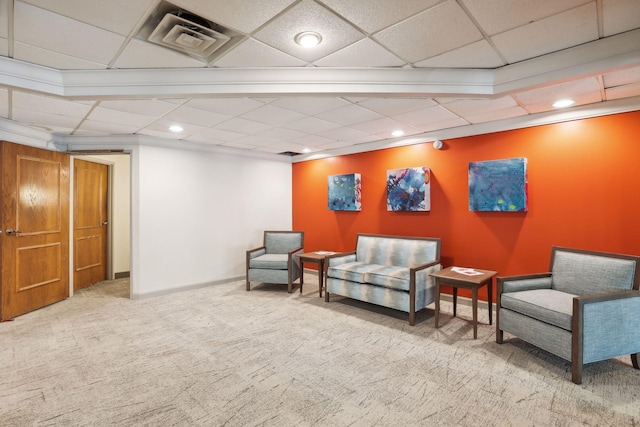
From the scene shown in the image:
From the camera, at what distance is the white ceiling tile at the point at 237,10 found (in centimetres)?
177

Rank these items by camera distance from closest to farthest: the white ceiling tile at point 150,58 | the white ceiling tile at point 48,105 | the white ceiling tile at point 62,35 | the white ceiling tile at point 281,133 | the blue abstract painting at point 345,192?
1. the white ceiling tile at point 62,35
2. the white ceiling tile at point 150,58
3. the white ceiling tile at point 48,105
4. the white ceiling tile at point 281,133
5. the blue abstract painting at point 345,192

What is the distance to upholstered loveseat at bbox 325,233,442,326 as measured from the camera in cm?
355

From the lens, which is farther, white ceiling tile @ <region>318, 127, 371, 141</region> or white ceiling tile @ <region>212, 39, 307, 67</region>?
white ceiling tile @ <region>318, 127, 371, 141</region>

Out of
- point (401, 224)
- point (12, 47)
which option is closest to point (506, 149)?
point (401, 224)

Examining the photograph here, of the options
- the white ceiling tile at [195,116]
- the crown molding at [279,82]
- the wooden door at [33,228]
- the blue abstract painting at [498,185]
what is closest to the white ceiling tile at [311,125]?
the white ceiling tile at [195,116]

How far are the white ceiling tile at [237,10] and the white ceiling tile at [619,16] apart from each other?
1.88m

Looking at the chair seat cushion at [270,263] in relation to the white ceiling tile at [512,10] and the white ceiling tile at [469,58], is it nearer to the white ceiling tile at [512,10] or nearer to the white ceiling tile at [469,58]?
the white ceiling tile at [469,58]

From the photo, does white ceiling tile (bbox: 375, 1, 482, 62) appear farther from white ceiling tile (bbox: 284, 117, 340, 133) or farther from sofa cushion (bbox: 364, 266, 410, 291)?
sofa cushion (bbox: 364, 266, 410, 291)

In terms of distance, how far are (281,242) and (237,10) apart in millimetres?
4093

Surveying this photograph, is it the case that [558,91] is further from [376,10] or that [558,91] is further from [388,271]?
[388,271]

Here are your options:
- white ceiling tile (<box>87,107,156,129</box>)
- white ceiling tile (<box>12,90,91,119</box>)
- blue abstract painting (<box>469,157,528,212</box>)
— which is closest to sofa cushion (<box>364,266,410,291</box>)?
blue abstract painting (<box>469,157,528,212</box>)

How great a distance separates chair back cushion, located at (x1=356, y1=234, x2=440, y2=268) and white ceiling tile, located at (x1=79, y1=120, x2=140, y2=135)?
3.60 metres

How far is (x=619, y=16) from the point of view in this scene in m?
1.92

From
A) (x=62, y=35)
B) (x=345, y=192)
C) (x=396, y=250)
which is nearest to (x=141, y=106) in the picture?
(x=62, y=35)
